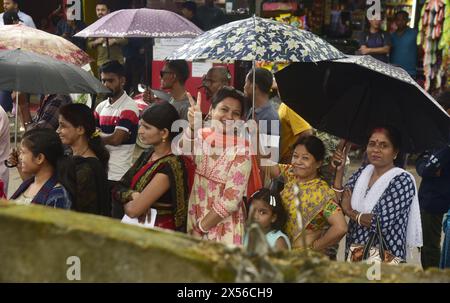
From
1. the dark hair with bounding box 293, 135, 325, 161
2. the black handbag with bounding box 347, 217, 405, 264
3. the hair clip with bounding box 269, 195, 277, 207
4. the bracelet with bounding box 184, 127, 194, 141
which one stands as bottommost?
the black handbag with bounding box 347, 217, 405, 264

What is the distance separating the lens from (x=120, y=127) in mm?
6203

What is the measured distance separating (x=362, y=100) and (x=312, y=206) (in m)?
0.88

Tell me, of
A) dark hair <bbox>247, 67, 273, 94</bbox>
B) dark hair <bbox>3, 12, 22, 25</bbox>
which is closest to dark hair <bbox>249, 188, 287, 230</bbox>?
dark hair <bbox>247, 67, 273, 94</bbox>

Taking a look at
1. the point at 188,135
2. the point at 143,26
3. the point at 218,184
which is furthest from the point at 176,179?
the point at 143,26

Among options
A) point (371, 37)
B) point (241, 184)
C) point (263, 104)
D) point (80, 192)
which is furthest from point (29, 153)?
point (371, 37)

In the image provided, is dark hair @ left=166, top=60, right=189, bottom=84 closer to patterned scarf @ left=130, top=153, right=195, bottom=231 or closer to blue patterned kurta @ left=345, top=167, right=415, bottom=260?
patterned scarf @ left=130, top=153, right=195, bottom=231

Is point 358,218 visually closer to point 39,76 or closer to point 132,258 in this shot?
point 39,76

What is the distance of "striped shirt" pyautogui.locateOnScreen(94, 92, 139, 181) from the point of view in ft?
20.5

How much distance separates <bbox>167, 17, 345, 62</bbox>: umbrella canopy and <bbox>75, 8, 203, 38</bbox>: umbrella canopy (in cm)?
221

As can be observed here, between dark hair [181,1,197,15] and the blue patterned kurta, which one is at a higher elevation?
dark hair [181,1,197,15]

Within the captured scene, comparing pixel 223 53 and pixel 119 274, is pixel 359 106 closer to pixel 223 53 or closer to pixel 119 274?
pixel 223 53

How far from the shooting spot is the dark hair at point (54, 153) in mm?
4426

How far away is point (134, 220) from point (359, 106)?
165cm

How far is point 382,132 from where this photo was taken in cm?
475
